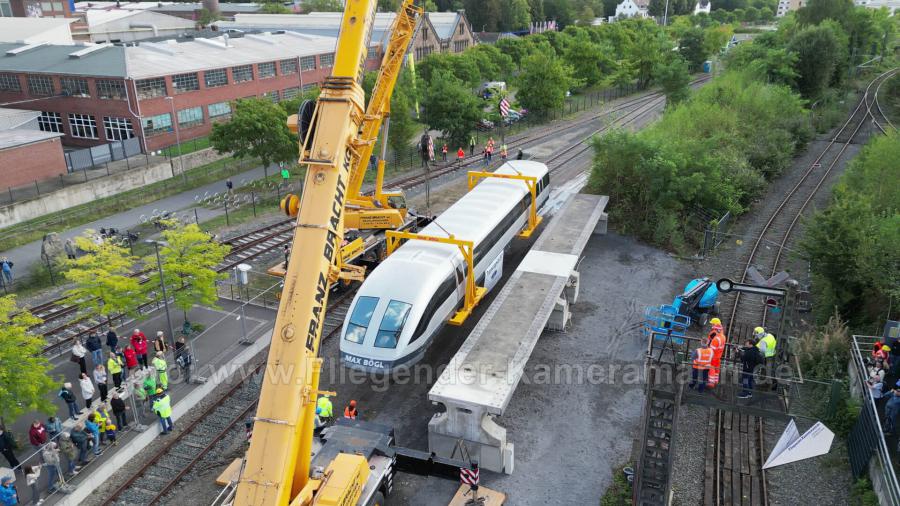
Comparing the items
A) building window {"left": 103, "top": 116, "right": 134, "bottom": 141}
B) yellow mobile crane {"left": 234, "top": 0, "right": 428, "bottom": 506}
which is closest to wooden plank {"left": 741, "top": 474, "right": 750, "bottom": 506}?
yellow mobile crane {"left": 234, "top": 0, "right": 428, "bottom": 506}

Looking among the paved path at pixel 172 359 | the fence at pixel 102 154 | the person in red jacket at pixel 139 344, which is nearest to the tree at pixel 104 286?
the person in red jacket at pixel 139 344

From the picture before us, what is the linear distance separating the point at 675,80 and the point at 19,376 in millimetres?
48873

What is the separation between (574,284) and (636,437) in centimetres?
788

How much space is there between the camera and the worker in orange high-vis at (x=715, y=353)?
15883mm

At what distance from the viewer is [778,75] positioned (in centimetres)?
5112

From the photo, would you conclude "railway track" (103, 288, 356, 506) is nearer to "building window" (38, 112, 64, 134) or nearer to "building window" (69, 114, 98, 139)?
"building window" (69, 114, 98, 139)

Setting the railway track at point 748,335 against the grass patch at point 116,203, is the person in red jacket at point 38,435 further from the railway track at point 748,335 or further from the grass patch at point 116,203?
the grass patch at point 116,203

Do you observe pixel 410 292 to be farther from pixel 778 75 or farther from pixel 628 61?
pixel 628 61

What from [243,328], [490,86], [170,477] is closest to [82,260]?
[243,328]

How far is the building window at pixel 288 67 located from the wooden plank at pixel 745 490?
166 ft

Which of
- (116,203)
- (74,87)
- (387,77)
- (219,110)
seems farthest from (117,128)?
(387,77)

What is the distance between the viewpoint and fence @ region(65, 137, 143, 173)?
3959cm

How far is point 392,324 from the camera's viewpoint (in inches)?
671

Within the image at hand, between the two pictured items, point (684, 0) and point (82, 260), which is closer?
point (82, 260)
